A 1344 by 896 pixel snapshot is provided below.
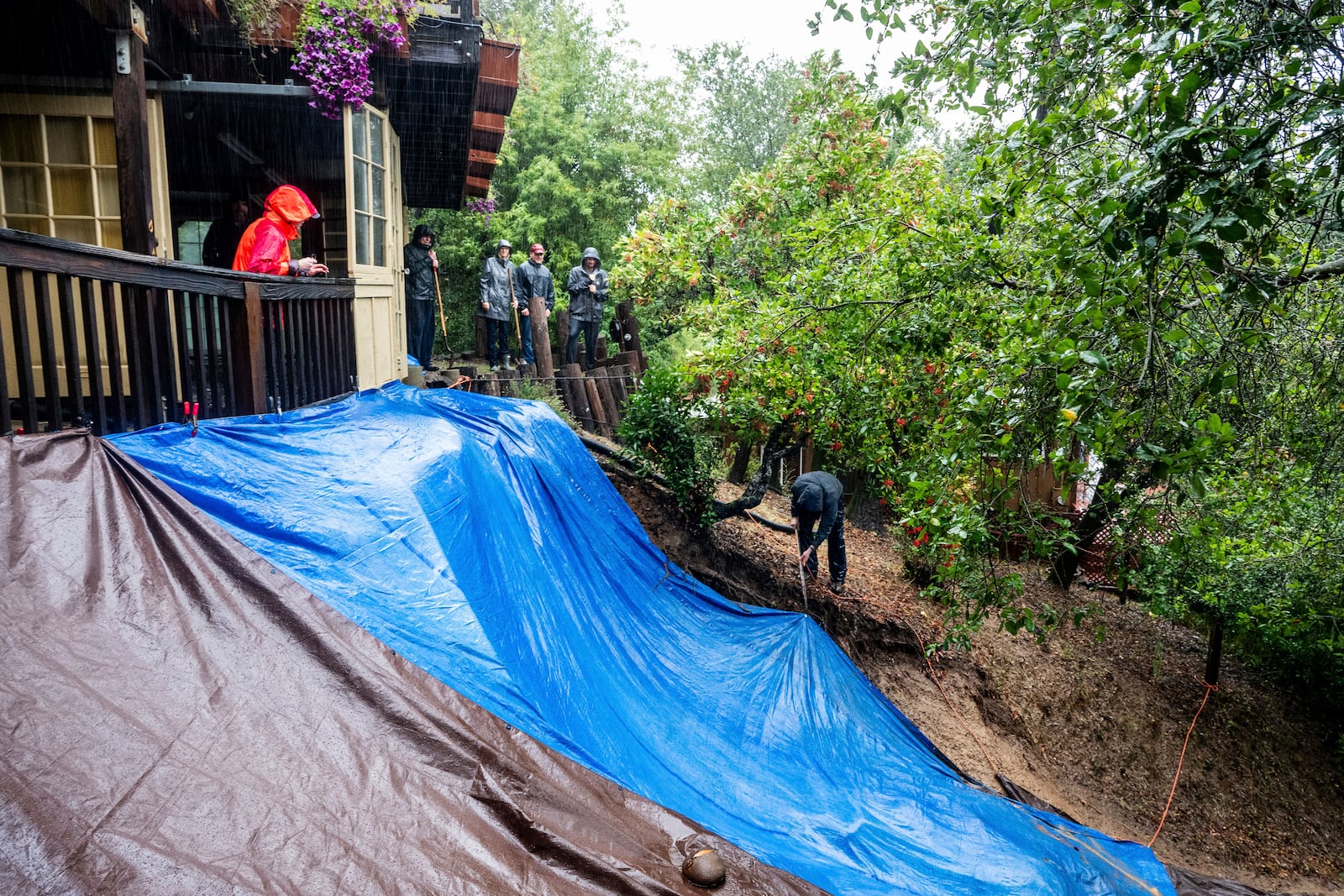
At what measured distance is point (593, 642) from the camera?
15.3 feet

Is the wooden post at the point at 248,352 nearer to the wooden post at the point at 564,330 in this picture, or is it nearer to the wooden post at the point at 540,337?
the wooden post at the point at 540,337

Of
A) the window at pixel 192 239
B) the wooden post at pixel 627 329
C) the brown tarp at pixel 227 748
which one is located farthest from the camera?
the wooden post at pixel 627 329

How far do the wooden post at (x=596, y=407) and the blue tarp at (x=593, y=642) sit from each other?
117 inches

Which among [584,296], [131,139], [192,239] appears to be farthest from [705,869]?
[192,239]

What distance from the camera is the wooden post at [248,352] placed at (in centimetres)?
418

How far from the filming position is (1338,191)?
2383mm

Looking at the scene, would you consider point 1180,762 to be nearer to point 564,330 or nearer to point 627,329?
point 564,330

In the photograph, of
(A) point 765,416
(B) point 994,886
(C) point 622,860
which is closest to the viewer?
(C) point 622,860

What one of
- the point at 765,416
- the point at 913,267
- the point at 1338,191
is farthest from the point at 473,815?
the point at 765,416

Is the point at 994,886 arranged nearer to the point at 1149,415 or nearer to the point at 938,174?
the point at 1149,415

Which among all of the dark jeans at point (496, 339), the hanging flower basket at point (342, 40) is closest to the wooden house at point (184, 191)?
the hanging flower basket at point (342, 40)

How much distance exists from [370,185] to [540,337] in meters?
3.46

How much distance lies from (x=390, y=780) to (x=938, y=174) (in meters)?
6.74

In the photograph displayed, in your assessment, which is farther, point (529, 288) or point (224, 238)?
point (529, 288)
